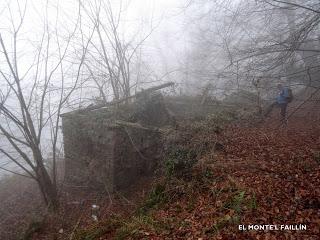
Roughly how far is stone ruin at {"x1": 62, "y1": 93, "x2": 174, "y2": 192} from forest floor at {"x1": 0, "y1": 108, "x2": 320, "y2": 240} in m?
0.69

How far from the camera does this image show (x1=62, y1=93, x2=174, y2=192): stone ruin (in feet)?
33.4

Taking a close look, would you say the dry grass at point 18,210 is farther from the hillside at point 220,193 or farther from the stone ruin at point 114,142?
the stone ruin at point 114,142

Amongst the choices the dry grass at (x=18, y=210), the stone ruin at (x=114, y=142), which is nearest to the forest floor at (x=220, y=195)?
the stone ruin at (x=114, y=142)

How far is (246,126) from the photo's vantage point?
10961 millimetres

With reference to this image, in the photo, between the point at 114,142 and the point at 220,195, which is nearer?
the point at 220,195

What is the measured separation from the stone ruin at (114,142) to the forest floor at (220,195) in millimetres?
686

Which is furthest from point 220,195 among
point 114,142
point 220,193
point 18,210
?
point 18,210

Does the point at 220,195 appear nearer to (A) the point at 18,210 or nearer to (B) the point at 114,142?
(B) the point at 114,142

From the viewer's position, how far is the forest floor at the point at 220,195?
16.6 feet

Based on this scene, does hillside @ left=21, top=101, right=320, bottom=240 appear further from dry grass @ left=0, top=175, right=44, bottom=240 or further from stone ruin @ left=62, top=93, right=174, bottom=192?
dry grass @ left=0, top=175, right=44, bottom=240

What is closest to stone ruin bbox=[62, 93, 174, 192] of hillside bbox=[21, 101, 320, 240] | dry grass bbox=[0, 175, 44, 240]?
hillside bbox=[21, 101, 320, 240]

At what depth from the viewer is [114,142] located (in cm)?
1002

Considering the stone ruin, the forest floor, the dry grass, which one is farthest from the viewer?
the stone ruin

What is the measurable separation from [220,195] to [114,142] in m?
4.87
